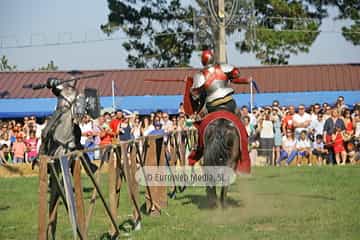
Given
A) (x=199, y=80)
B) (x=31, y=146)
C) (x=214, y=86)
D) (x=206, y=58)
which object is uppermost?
(x=206, y=58)

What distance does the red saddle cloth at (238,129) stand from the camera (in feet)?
36.3

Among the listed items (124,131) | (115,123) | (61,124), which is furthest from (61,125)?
(124,131)

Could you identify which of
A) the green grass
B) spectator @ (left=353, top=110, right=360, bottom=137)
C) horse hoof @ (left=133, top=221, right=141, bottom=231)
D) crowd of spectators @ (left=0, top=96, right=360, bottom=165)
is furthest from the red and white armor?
spectator @ (left=353, top=110, right=360, bottom=137)

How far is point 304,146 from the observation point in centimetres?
1962

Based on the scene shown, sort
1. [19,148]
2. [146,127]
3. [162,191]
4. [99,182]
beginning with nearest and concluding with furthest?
1. [99,182]
2. [162,191]
3. [146,127]
4. [19,148]

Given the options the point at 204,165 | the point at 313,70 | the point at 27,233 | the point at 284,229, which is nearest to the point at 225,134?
the point at 204,165

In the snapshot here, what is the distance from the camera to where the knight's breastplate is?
1139 cm

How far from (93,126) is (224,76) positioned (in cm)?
883

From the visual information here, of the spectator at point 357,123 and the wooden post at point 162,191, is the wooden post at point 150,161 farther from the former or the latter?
the spectator at point 357,123

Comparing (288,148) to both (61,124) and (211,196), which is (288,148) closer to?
(211,196)

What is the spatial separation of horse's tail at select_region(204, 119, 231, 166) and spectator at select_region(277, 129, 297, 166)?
347 inches

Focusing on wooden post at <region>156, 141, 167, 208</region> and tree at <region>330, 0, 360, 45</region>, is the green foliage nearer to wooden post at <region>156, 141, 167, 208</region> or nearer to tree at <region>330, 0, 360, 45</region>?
tree at <region>330, 0, 360, 45</region>

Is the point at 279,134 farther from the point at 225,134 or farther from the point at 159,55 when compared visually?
the point at 159,55

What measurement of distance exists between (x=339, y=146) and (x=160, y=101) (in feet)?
37.9
